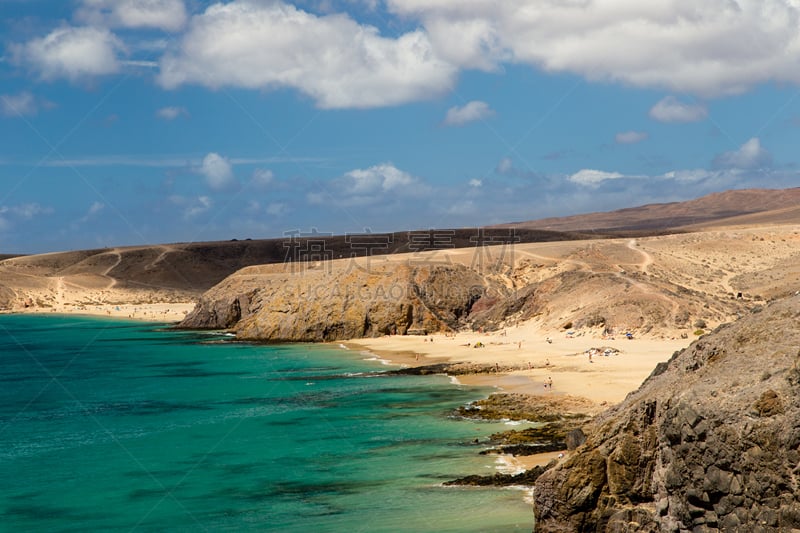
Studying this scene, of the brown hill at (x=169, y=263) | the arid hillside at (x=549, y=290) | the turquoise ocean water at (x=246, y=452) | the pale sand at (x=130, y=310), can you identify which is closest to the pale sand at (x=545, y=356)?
the arid hillside at (x=549, y=290)

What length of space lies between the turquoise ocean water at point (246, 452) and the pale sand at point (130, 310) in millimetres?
52249

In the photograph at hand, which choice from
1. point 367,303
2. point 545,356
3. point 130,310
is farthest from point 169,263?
point 545,356

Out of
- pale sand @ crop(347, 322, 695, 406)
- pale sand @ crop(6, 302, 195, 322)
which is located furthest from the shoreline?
pale sand @ crop(6, 302, 195, 322)

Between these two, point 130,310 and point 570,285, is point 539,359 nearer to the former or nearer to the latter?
point 570,285

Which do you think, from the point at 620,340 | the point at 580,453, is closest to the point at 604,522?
the point at 580,453

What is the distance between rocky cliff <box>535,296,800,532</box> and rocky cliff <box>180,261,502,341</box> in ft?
143

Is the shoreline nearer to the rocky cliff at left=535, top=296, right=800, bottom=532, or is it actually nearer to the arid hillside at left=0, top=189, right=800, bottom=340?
the arid hillside at left=0, top=189, right=800, bottom=340

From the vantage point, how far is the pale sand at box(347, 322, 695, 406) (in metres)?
32.4

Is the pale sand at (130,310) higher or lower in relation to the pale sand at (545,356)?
lower

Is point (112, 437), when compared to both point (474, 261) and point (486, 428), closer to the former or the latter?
point (486, 428)

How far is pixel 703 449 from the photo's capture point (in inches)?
471

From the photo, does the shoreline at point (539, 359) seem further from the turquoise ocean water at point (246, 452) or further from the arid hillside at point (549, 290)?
the arid hillside at point (549, 290)

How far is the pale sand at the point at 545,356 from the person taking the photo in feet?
106

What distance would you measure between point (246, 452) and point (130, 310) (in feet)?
302
